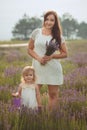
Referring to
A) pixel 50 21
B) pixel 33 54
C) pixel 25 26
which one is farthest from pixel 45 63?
pixel 25 26

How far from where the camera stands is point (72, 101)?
256 inches

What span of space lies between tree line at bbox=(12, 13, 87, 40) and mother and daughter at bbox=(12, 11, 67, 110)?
239 ft

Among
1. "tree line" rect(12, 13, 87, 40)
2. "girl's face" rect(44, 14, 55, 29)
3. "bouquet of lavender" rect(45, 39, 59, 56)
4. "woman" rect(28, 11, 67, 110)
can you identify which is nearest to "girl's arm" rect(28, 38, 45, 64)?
"woman" rect(28, 11, 67, 110)

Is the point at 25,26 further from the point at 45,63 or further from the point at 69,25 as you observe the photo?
the point at 45,63

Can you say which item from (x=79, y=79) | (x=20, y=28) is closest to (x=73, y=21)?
(x=20, y=28)

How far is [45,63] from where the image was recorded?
5.87 metres

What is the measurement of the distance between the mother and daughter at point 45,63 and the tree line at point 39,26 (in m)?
72.8

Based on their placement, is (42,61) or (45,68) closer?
(42,61)

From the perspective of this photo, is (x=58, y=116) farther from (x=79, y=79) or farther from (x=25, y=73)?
(x=79, y=79)

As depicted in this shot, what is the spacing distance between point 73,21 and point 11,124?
101 metres

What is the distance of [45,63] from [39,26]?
8928 centimetres

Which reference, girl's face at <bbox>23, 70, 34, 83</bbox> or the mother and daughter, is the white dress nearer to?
the mother and daughter

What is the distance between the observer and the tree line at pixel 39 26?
90188 millimetres

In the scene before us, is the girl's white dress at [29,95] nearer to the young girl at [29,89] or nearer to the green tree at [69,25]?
the young girl at [29,89]
